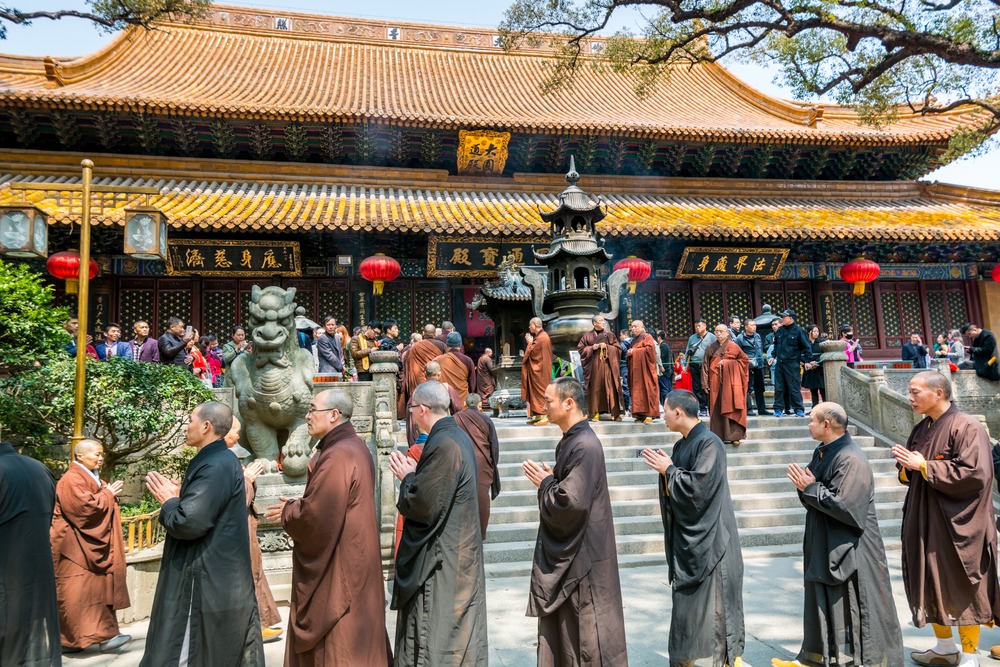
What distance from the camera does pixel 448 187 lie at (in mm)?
14039

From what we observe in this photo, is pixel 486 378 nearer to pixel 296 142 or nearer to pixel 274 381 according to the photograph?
pixel 274 381

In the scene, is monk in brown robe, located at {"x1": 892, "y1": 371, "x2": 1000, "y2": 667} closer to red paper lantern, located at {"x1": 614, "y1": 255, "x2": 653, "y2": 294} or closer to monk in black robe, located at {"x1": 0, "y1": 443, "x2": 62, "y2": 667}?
monk in black robe, located at {"x1": 0, "y1": 443, "x2": 62, "y2": 667}

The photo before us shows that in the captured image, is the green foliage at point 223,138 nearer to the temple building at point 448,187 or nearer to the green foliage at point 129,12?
the temple building at point 448,187

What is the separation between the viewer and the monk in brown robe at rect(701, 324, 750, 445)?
8.02 m

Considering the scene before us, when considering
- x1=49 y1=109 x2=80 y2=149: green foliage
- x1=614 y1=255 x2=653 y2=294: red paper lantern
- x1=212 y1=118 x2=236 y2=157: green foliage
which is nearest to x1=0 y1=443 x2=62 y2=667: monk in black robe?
x1=614 y1=255 x2=653 y2=294: red paper lantern

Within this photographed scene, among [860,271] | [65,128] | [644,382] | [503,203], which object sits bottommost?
[644,382]

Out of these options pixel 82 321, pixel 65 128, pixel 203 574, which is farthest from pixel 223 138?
pixel 203 574

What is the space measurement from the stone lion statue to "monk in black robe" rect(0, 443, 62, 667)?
250cm

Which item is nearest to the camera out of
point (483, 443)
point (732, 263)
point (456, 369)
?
point (483, 443)

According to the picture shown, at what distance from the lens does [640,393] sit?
8.86m

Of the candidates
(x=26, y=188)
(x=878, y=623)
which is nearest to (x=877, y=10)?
(x=878, y=623)

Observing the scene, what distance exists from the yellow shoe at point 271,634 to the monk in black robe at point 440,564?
1.63 m

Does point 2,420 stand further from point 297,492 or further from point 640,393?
point 640,393

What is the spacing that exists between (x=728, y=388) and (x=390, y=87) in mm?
11513
